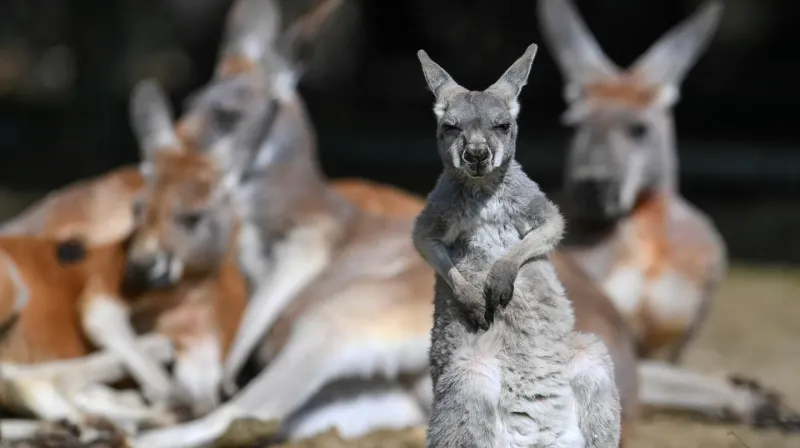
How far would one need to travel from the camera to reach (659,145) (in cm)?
499

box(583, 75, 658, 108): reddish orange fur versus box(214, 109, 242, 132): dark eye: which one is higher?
box(214, 109, 242, 132): dark eye

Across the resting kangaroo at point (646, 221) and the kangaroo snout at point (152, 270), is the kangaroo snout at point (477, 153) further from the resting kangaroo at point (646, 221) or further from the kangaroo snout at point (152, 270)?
the kangaroo snout at point (152, 270)

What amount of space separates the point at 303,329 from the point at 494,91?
1923mm

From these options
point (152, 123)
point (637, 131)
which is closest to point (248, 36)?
point (152, 123)

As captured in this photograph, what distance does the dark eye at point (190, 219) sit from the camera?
4668 millimetres

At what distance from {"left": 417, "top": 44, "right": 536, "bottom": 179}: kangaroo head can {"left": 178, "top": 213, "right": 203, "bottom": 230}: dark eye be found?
7.24 feet

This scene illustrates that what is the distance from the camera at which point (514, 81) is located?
8.82 feet

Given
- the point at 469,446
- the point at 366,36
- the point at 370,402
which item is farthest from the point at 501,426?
the point at 366,36

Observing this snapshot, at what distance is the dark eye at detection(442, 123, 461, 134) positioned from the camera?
8.43 feet

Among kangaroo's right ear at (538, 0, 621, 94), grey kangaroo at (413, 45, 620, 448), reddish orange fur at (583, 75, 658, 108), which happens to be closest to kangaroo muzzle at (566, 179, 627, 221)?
reddish orange fur at (583, 75, 658, 108)

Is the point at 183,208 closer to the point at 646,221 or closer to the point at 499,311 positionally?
the point at 646,221

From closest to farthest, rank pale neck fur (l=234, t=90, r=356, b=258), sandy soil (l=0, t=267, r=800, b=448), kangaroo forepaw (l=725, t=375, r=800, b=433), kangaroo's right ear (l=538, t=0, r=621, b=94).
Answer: sandy soil (l=0, t=267, r=800, b=448)
kangaroo forepaw (l=725, t=375, r=800, b=433)
pale neck fur (l=234, t=90, r=356, b=258)
kangaroo's right ear (l=538, t=0, r=621, b=94)

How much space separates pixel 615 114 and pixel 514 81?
2.27 meters

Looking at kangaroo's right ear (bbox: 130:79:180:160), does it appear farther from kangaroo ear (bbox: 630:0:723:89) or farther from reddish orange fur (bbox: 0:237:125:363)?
kangaroo ear (bbox: 630:0:723:89)
